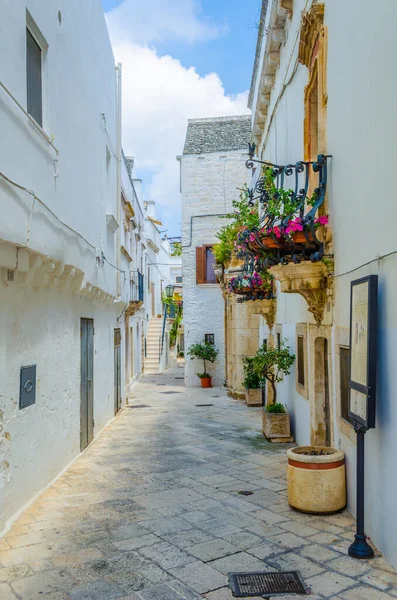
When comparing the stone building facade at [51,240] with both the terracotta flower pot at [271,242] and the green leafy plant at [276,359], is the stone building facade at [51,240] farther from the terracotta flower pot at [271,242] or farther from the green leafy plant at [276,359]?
the green leafy plant at [276,359]

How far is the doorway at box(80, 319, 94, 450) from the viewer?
27.3 feet

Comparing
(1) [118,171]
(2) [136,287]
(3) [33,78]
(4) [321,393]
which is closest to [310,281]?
(4) [321,393]

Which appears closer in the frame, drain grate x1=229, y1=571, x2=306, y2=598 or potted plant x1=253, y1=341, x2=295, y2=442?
drain grate x1=229, y1=571, x2=306, y2=598

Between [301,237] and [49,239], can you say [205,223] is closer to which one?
[301,237]

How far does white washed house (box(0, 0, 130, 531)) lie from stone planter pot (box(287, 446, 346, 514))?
112 inches

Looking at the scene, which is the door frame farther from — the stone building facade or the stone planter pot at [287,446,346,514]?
the stone planter pot at [287,446,346,514]

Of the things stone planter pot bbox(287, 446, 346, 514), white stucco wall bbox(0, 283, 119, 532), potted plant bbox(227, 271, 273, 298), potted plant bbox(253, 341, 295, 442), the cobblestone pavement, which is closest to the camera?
the cobblestone pavement

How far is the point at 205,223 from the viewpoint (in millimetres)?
19406

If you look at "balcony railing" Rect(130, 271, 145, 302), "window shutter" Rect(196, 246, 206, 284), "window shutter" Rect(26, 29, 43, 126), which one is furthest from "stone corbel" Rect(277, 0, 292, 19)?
"window shutter" Rect(196, 246, 206, 284)

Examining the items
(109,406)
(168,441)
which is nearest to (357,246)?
(168,441)

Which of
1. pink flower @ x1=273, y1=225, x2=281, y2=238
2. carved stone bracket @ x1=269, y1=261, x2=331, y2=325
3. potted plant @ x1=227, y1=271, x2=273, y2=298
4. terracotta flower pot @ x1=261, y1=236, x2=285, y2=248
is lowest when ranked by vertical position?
carved stone bracket @ x1=269, y1=261, x2=331, y2=325

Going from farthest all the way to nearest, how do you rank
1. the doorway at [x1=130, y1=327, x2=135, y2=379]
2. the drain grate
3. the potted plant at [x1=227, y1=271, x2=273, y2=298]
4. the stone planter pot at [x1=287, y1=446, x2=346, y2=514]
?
1. the doorway at [x1=130, y1=327, x2=135, y2=379]
2. the potted plant at [x1=227, y1=271, x2=273, y2=298]
3. the stone planter pot at [x1=287, y1=446, x2=346, y2=514]
4. the drain grate

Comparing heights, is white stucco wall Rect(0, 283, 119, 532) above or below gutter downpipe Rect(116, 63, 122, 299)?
below

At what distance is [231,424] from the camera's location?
427 inches
